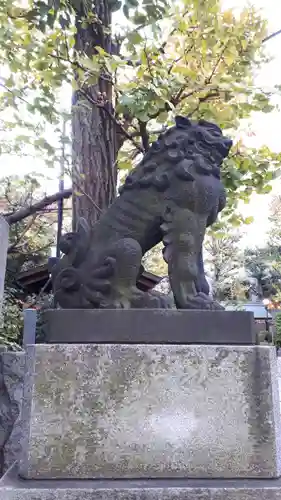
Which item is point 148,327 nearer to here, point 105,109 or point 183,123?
point 183,123

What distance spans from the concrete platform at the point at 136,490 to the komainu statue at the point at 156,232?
71 centimetres

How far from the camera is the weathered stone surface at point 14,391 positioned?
10.7ft

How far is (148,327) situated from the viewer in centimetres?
190

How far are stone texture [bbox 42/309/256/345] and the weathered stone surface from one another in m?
Answer: 1.59

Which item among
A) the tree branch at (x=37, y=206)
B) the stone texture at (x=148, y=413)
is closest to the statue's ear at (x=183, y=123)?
the stone texture at (x=148, y=413)

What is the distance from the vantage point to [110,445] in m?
1.76

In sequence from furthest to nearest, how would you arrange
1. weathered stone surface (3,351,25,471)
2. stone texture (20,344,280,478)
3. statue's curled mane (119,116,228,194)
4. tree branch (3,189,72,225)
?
1. tree branch (3,189,72,225)
2. weathered stone surface (3,351,25,471)
3. statue's curled mane (119,116,228,194)
4. stone texture (20,344,280,478)

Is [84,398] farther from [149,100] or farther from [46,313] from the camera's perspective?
[149,100]

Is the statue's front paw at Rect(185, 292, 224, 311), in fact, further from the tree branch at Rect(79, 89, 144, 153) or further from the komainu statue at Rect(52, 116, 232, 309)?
the tree branch at Rect(79, 89, 144, 153)

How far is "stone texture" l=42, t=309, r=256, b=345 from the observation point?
1887mm

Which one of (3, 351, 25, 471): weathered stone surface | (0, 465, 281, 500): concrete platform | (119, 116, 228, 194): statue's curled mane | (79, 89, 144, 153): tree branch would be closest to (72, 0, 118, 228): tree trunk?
(79, 89, 144, 153): tree branch

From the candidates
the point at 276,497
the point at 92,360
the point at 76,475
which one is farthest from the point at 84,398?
the point at 276,497

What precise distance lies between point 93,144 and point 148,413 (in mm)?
2903

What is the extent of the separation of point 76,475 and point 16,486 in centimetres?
23
